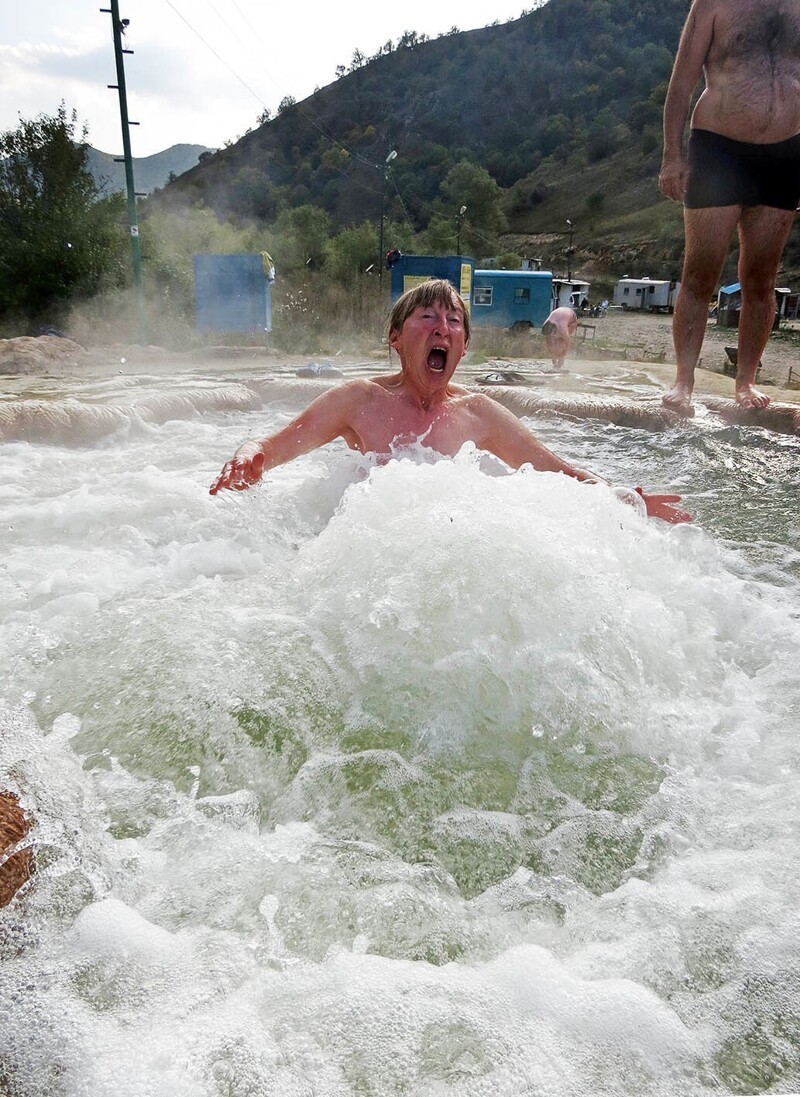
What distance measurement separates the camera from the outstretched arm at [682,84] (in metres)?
3.93

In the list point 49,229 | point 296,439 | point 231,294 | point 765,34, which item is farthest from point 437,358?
point 49,229

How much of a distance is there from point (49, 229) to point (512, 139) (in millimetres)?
75558

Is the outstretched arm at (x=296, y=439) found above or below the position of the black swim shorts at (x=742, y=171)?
below

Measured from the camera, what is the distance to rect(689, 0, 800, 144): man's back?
3.73 metres

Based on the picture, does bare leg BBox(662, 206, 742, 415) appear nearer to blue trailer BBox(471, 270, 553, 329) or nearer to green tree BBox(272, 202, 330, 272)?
blue trailer BBox(471, 270, 553, 329)

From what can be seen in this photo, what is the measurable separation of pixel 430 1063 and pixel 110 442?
379 centimetres

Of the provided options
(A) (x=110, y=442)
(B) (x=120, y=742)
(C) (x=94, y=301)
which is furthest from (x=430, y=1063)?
(C) (x=94, y=301)

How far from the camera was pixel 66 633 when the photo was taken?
1837 millimetres

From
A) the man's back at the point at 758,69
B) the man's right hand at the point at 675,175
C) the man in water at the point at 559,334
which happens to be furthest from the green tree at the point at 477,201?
the man's back at the point at 758,69

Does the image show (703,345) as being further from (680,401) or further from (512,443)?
(512,443)

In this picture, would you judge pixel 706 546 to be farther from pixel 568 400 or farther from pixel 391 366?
pixel 391 366

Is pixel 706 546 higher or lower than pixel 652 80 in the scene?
lower

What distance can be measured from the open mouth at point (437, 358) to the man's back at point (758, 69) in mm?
2459

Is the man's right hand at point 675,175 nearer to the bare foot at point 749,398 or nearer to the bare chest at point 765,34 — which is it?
the bare chest at point 765,34
